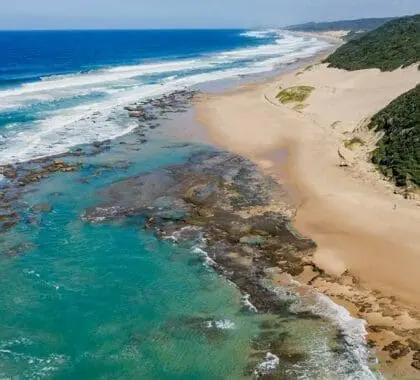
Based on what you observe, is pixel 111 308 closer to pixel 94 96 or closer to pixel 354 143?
pixel 354 143

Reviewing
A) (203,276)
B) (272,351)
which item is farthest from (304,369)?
(203,276)

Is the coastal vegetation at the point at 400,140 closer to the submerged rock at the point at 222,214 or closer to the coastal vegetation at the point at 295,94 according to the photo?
the submerged rock at the point at 222,214

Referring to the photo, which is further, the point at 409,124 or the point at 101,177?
the point at 409,124

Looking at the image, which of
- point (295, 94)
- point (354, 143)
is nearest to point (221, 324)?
point (354, 143)

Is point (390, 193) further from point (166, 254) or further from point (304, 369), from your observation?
point (304, 369)

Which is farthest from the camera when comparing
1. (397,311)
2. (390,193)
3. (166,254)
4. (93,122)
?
(93,122)

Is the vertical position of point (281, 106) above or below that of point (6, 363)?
above
